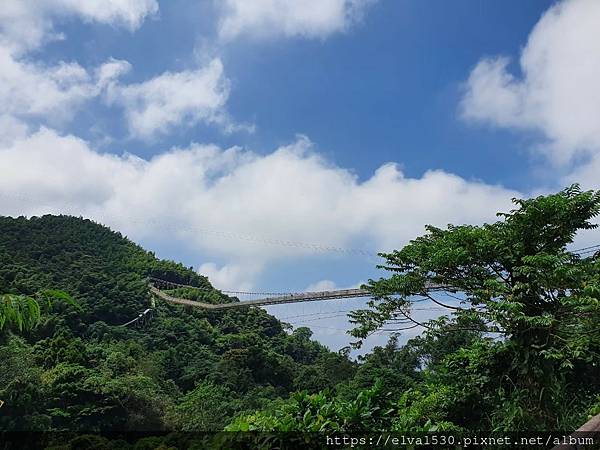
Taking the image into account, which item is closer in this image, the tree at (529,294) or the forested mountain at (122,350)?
the tree at (529,294)

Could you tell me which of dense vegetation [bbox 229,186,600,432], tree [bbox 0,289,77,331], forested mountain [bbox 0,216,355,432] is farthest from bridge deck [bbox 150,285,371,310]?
tree [bbox 0,289,77,331]

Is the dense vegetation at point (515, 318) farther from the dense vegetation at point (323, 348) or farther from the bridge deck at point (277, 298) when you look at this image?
the bridge deck at point (277, 298)

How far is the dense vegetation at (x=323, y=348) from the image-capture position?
4422 mm

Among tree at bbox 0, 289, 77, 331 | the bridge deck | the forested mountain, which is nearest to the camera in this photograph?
tree at bbox 0, 289, 77, 331

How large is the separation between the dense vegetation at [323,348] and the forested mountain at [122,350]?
12 centimetres

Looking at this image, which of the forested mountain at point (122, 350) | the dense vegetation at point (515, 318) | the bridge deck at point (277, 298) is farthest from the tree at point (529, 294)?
the bridge deck at point (277, 298)

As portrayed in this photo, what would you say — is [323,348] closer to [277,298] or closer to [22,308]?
[277,298]

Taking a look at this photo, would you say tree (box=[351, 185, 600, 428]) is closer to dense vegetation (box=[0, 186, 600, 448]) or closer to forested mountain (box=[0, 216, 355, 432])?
dense vegetation (box=[0, 186, 600, 448])

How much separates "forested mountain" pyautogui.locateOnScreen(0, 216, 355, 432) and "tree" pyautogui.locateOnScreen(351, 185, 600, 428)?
3685 mm

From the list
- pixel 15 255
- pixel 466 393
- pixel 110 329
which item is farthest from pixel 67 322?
pixel 466 393

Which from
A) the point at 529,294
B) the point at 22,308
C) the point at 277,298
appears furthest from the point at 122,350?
the point at 22,308

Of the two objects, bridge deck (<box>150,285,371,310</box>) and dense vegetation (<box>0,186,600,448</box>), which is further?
bridge deck (<box>150,285,371,310</box>)

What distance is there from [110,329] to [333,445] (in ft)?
128

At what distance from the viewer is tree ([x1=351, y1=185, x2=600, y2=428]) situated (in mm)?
4488
